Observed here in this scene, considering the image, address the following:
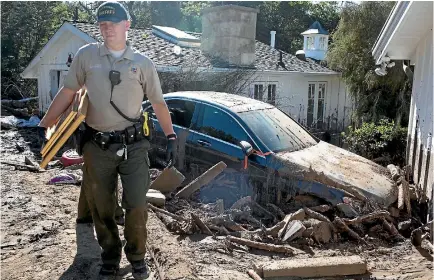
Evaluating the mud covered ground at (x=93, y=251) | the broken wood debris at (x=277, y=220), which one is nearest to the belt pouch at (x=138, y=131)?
the mud covered ground at (x=93, y=251)

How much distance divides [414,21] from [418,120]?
177cm

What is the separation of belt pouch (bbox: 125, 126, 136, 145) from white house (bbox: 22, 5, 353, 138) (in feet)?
26.3

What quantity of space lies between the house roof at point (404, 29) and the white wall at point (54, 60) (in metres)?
8.59

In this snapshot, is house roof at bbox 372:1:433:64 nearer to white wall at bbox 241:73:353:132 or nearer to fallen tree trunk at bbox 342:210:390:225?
fallen tree trunk at bbox 342:210:390:225

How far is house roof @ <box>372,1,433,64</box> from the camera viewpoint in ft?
20.7

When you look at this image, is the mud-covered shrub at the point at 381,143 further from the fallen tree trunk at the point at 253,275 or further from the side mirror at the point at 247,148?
the fallen tree trunk at the point at 253,275

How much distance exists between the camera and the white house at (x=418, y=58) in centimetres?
620

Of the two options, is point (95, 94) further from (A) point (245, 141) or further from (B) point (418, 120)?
(B) point (418, 120)

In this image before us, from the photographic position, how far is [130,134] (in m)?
3.29

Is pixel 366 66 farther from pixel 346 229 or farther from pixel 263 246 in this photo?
pixel 263 246

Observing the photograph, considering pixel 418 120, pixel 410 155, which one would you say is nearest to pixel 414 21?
pixel 418 120

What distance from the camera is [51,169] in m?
7.34

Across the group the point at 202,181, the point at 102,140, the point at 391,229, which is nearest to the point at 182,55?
the point at 202,181

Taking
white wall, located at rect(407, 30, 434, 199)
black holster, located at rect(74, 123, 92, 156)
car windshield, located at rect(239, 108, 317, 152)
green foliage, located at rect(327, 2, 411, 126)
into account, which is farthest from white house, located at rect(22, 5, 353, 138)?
black holster, located at rect(74, 123, 92, 156)
